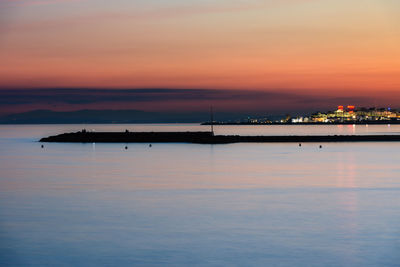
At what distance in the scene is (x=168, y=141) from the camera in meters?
76.5

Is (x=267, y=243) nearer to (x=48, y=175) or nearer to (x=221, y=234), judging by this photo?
(x=221, y=234)

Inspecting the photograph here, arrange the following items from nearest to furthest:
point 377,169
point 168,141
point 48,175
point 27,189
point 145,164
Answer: point 27,189 < point 48,175 < point 377,169 < point 145,164 < point 168,141

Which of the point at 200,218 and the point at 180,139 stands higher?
the point at 180,139

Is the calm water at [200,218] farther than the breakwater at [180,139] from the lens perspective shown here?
No

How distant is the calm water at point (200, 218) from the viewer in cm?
1283

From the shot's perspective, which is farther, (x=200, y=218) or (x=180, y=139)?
(x=180, y=139)

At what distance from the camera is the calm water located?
12828 millimetres

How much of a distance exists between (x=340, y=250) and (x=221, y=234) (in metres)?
3.16

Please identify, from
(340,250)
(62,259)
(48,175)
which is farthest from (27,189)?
(340,250)

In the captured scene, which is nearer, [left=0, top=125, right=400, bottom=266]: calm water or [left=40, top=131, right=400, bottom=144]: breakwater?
[left=0, top=125, right=400, bottom=266]: calm water

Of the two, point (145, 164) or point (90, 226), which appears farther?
point (145, 164)

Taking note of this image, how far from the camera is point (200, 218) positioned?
17.9 m

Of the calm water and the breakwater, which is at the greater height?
the breakwater

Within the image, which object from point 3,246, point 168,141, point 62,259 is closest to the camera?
point 62,259
